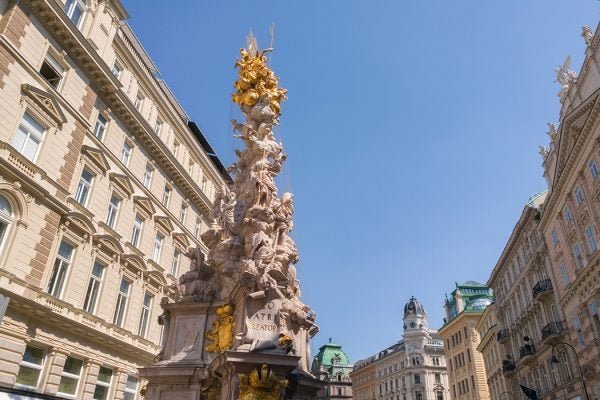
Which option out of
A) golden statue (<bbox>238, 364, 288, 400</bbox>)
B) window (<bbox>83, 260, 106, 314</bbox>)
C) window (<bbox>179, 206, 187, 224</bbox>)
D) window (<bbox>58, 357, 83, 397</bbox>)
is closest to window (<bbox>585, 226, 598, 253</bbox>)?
golden statue (<bbox>238, 364, 288, 400</bbox>)

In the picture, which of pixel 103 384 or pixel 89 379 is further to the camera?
pixel 103 384

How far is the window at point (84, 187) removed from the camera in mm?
21109

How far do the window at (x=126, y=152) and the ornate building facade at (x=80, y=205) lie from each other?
6cm

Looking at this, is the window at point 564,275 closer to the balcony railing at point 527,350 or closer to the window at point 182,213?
the balcony railing at point 527,350

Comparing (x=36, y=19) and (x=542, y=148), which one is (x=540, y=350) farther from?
(x=36, y=19)

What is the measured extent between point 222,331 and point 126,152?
1785cm

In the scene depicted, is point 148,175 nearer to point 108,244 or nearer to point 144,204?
point 144,204

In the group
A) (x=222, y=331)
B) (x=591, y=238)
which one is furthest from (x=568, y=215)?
(x=222, y=331)

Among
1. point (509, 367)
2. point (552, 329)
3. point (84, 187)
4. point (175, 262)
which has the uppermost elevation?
point (84, 187)

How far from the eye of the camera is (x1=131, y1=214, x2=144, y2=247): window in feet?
82.4

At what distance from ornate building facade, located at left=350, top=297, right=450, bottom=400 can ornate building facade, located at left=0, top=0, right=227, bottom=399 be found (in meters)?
62.6

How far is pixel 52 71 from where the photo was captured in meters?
20.2

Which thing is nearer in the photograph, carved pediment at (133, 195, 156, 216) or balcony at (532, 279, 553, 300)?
carved pediment at (133, 195, 156, 216)

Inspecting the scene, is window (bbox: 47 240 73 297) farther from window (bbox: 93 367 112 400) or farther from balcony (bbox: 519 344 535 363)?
balcony (bbox: 519 344 535 363)
